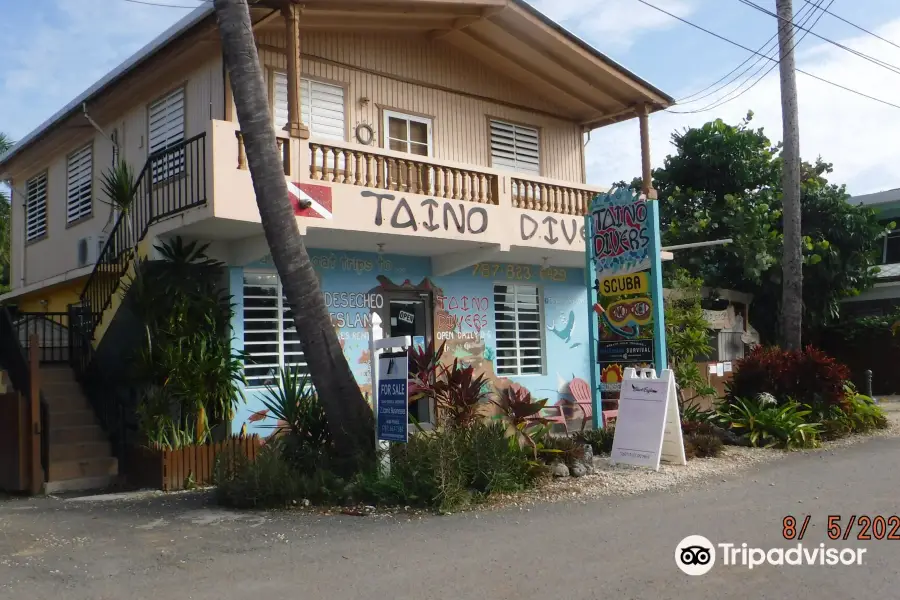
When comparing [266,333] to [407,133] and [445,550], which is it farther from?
[445,550]

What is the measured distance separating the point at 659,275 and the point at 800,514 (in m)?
4.22

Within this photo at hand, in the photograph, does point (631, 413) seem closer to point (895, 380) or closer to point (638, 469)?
point (638, 469)

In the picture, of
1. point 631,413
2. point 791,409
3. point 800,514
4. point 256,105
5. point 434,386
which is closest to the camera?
point 800,514

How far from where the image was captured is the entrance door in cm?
1380

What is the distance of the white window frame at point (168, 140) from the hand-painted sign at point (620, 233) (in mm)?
5614

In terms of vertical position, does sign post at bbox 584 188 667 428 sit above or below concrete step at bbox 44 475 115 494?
above

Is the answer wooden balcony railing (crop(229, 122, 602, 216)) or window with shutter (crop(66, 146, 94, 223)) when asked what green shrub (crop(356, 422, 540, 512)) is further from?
window with shutter (crop(66, 146, 94, 223))

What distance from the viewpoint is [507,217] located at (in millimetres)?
13547

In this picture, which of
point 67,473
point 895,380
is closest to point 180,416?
point 67,473

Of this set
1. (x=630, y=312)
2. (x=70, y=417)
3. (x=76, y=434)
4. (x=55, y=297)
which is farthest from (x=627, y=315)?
(x=55, y=297)

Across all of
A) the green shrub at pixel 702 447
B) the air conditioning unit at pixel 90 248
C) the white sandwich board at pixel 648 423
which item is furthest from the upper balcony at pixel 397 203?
the air conditioning unit at pixel 90 248

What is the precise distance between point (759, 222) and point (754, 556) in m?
15.5

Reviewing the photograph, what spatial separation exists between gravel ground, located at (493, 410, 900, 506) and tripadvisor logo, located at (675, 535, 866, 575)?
2.43m

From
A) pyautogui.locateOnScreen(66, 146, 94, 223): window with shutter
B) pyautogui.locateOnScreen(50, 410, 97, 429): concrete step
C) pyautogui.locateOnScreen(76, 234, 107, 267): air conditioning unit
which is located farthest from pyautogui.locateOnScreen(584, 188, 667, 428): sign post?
pyautogui.locateOnScreen(66, 146, 94, 223): window with shutter
